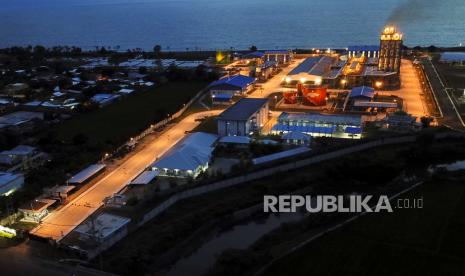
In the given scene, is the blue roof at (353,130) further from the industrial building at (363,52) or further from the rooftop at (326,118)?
the industrial building at (363,52)

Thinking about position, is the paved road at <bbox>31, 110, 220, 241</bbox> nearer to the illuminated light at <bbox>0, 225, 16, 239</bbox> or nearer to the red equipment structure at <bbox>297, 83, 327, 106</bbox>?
the illuminated light at <bbox>0, 225, 16, 239</bbox>

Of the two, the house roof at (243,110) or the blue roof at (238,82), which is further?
the blue roof at (238,82)

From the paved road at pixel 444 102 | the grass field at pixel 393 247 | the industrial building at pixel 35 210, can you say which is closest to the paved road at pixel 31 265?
the industrial building at pixel 35 210

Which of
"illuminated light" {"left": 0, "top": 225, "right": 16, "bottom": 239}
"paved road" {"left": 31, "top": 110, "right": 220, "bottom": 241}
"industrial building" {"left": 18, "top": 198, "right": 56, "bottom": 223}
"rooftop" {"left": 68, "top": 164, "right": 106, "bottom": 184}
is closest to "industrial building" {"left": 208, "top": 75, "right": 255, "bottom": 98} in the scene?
"paved road" {"left": 31, "top": 110, "right": 220, "bottom": 241}

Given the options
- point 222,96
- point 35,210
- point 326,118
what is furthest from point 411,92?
point 35,210

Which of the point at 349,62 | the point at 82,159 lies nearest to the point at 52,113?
the point at 82,159

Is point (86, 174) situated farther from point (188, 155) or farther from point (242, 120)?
point (242, 120)
